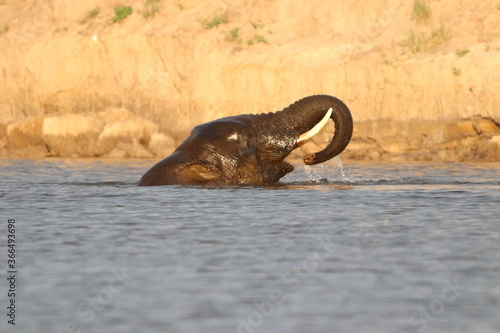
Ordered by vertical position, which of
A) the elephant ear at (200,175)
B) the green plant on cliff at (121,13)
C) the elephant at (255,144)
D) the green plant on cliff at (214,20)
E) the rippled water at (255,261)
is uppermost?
the green plant on cliff at (121,13)

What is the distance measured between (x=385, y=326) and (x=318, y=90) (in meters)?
28.1

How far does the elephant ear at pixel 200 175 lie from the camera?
46.0 ft

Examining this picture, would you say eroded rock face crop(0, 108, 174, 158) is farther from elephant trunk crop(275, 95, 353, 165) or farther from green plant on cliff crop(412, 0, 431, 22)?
elephant trunk crop(275, 95, 353, 165)

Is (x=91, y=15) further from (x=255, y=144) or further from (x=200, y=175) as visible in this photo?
(x=255, y=144)

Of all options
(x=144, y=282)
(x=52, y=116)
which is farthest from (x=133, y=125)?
(x=144, y=282)

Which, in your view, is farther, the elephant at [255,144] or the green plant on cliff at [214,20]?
the green plant on cliff at [214,20]

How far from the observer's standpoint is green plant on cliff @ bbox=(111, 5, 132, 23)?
39.1m

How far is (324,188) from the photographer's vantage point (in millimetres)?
14781

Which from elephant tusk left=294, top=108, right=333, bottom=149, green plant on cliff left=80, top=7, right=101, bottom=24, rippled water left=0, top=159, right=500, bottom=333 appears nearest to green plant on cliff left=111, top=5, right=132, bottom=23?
green plant on cliff left=80, top=7, right=101, bottom=24

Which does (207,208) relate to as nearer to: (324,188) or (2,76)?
(324,188)

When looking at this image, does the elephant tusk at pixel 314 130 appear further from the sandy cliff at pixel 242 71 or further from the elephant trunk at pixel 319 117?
the sandy cliff at pixel 242 71

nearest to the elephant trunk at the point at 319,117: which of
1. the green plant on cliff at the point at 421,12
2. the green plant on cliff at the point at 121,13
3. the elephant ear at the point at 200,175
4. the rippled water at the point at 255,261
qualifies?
the rippled water at the point at 255,261

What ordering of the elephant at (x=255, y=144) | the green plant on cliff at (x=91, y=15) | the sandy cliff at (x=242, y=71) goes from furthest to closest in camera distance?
the green plant on cliff at (x=91, y=15) → the sandy cliff at (x=242, y=71) → the elephant at (x=255, y=144)

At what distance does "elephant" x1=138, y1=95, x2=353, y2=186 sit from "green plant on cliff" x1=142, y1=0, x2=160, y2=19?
25.5 metres
